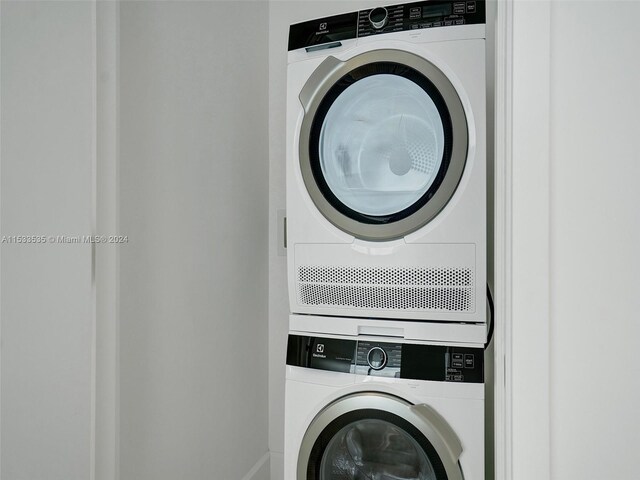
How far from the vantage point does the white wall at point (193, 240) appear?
1301 millimetres

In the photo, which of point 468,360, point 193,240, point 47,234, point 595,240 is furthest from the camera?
point 193,240

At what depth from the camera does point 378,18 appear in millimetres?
1413

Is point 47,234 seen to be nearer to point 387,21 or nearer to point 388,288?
point 388,288

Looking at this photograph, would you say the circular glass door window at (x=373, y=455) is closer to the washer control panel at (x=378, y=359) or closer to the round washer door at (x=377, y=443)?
the round washer door at (x=377, y=443)

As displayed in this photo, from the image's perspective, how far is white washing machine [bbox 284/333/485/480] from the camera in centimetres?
128

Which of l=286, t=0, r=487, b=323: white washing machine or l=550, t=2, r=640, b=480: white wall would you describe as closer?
l=550, t=2, r=640, b=480: white wall

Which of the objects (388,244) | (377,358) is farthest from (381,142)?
(377,358)

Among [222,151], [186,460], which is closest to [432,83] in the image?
[222,151]

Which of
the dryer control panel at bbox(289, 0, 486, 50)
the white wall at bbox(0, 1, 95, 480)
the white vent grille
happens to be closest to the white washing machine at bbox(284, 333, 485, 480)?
the white vent grille

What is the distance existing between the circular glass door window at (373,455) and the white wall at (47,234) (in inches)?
27.6

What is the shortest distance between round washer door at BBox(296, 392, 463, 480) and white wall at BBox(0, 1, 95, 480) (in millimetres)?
644

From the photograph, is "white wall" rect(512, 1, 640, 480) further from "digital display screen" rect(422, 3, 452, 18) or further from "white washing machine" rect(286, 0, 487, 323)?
"digital display screen" rect(422, 3, 452, 18)

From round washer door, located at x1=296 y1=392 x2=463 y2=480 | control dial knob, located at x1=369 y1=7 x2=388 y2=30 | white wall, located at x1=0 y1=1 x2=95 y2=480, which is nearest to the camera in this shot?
white wall, located at x1=0 y1=1 x2=95 y2=480

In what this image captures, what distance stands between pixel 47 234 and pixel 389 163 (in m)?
0.94
